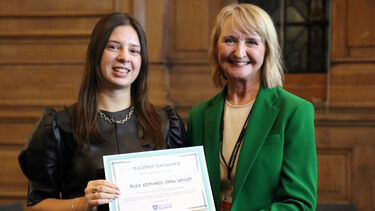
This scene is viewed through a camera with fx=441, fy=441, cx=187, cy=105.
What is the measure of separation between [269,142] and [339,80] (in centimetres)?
184

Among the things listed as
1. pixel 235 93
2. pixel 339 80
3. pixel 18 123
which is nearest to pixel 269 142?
pixel 235 93

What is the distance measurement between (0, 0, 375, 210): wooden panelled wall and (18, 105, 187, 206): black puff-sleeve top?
167 cm

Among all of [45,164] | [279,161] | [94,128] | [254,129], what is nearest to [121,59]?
[94,128]

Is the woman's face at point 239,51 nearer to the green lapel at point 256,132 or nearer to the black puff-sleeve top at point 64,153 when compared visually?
the green lapel at point 256,132

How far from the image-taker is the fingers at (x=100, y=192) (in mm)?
1596

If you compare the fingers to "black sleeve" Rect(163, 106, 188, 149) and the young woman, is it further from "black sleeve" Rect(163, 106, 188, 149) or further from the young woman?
"black sleeve" Rect(163, 106, 188, 149)

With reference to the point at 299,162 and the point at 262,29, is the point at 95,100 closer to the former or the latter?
the point at 262,29

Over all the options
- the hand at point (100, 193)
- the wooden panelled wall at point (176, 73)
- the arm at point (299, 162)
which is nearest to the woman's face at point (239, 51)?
the arm at point (299, 162)

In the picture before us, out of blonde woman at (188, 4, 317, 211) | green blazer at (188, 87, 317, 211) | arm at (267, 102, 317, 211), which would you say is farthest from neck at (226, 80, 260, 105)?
arm at (267, 102, 317, 211)

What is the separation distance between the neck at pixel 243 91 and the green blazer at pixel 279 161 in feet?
0.49

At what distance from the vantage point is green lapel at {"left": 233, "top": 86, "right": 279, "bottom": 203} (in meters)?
1.84

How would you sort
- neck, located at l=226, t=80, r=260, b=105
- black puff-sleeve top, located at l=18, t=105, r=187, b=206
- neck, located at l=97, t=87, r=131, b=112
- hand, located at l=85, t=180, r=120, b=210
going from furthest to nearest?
neck, located at l=226, t=80, r=260, b=105
neck, located at l=97, t=87, r=131, b=112
black puff-sleeve top, located at l=18, t=105, r=187, b=206
hand, located at l=85, t=180, r=120, b=210

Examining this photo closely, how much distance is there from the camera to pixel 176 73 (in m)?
3.67

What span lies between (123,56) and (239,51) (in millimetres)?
505
